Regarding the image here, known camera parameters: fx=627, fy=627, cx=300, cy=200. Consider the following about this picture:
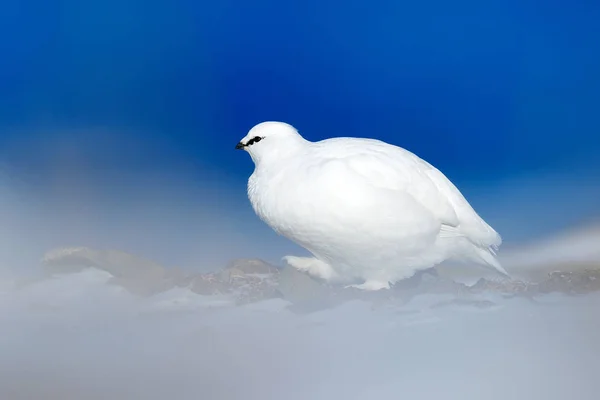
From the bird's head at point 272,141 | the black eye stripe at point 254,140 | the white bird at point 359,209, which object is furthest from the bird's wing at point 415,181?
the black eye stripe at point 254,140

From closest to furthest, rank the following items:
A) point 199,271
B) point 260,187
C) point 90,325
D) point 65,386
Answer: point 65,386 < point 90,325 < point 260,187 < point 199,271

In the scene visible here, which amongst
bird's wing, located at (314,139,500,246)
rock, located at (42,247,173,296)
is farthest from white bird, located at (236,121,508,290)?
rock, located at (42,247,173,296)

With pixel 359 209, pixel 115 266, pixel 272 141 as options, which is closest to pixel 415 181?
pixel 359 209

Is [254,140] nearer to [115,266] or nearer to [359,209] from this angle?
[359,209]

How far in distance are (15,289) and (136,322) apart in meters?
0.62

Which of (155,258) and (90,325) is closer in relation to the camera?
(90,325)

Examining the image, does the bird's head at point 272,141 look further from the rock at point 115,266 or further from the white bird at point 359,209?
the rock at point 115,266

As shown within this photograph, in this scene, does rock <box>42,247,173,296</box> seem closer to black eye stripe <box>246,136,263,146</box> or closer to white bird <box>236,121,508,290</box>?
white bird <box>236,121,508,290</box>

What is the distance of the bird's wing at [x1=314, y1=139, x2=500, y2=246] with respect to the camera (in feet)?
7.79

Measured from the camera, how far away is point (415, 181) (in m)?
2.44

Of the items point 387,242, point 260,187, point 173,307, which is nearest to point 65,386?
point 173,307

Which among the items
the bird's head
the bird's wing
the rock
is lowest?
the rock

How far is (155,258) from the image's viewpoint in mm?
2807

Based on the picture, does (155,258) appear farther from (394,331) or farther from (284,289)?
(394,331)
